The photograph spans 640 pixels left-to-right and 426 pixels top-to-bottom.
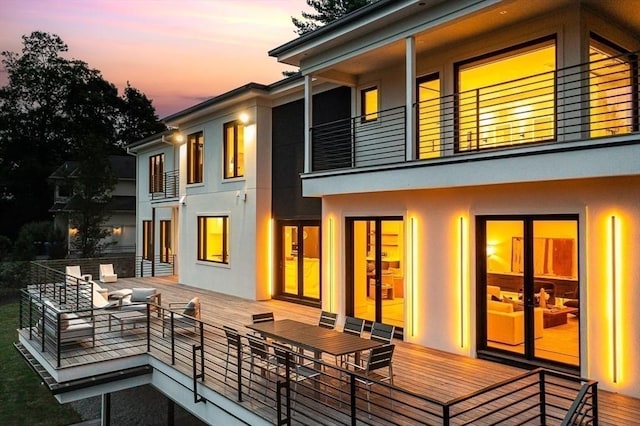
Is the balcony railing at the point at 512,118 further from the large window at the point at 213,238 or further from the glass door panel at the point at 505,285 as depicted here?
the large window at the point at 213,238

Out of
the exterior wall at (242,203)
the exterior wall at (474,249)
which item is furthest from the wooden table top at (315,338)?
the exterior wall at (242,203)

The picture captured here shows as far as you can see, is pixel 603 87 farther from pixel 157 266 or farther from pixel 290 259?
pixel 157 266

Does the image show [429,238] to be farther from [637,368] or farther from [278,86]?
[278,86]

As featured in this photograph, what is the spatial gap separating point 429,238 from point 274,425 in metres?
5.12

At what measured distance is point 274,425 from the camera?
5.98 meters

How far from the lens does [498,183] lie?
780 cm

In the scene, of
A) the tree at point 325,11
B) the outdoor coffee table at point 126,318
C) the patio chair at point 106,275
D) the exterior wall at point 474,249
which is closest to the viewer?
the exterior wall at point 474,249

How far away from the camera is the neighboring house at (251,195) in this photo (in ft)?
47.5

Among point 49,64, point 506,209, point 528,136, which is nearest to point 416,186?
point 506,209

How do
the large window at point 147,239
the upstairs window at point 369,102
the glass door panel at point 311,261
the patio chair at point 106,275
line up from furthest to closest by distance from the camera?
1. the large window at point 147,239
2. the patio chair at point 106,275
3. the glass door panel at point 311,261
4. the upstairs window at point 369,102

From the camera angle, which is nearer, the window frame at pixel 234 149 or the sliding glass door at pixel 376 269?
the sliding glass door at pixel 376 269

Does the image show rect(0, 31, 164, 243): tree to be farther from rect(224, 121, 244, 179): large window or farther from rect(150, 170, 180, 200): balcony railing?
rect(224, 121, 244, 179): large window

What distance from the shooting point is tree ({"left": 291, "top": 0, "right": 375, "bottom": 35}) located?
2909cm

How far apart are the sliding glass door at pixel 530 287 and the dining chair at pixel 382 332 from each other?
6.94ft
